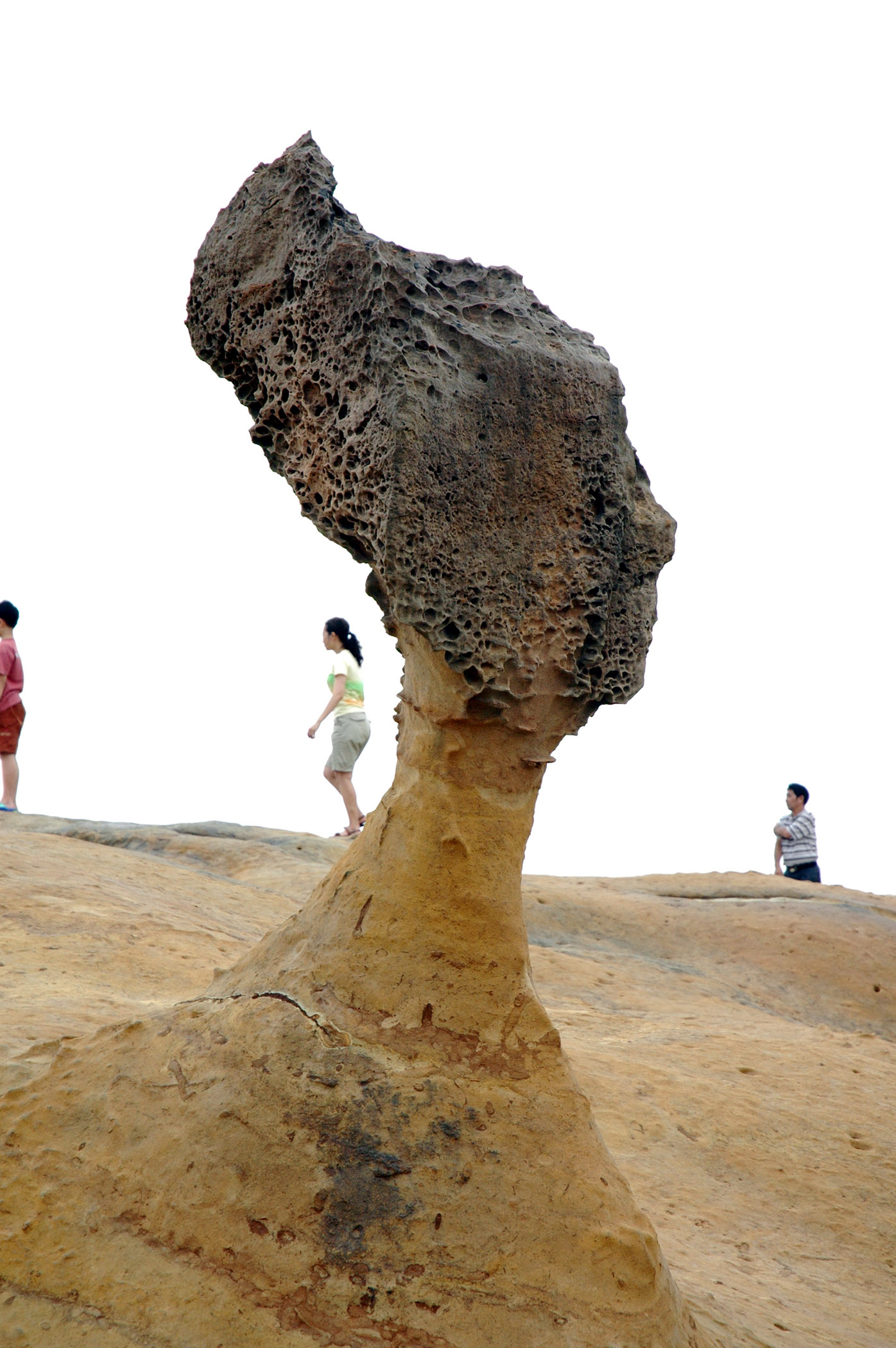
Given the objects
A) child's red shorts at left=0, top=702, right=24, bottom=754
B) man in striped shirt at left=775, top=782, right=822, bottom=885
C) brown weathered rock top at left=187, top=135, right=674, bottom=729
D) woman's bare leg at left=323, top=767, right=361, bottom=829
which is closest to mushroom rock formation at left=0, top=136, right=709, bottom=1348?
brown weathered rock top at left=187, top=135, right=674, bottom=729

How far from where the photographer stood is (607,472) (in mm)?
2729

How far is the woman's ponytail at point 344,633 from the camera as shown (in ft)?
24.5

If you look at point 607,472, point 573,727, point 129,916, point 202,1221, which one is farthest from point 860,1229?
point 129,916

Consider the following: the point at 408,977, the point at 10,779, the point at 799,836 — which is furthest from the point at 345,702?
the point at 408,977

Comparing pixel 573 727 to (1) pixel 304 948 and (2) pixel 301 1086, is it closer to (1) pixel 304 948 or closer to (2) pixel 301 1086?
(1) pixel 304 948

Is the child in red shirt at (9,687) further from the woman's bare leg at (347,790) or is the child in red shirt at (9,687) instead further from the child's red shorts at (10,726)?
the woman's bare leg at (347,790)

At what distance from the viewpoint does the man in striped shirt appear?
353 inches

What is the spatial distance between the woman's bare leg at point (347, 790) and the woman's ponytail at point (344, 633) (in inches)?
28.8

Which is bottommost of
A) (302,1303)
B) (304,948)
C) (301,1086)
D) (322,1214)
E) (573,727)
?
(302,1303)

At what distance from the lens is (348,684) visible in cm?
744

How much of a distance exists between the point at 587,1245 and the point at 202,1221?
0.78 metres

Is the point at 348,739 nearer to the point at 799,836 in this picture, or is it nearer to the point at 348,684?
the point at 348,684

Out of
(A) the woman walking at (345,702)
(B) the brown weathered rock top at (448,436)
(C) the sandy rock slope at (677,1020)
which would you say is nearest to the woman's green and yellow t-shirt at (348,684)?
(A) the woman walking at (345,702)

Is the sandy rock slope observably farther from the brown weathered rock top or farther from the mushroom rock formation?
the brown weathered rock top
